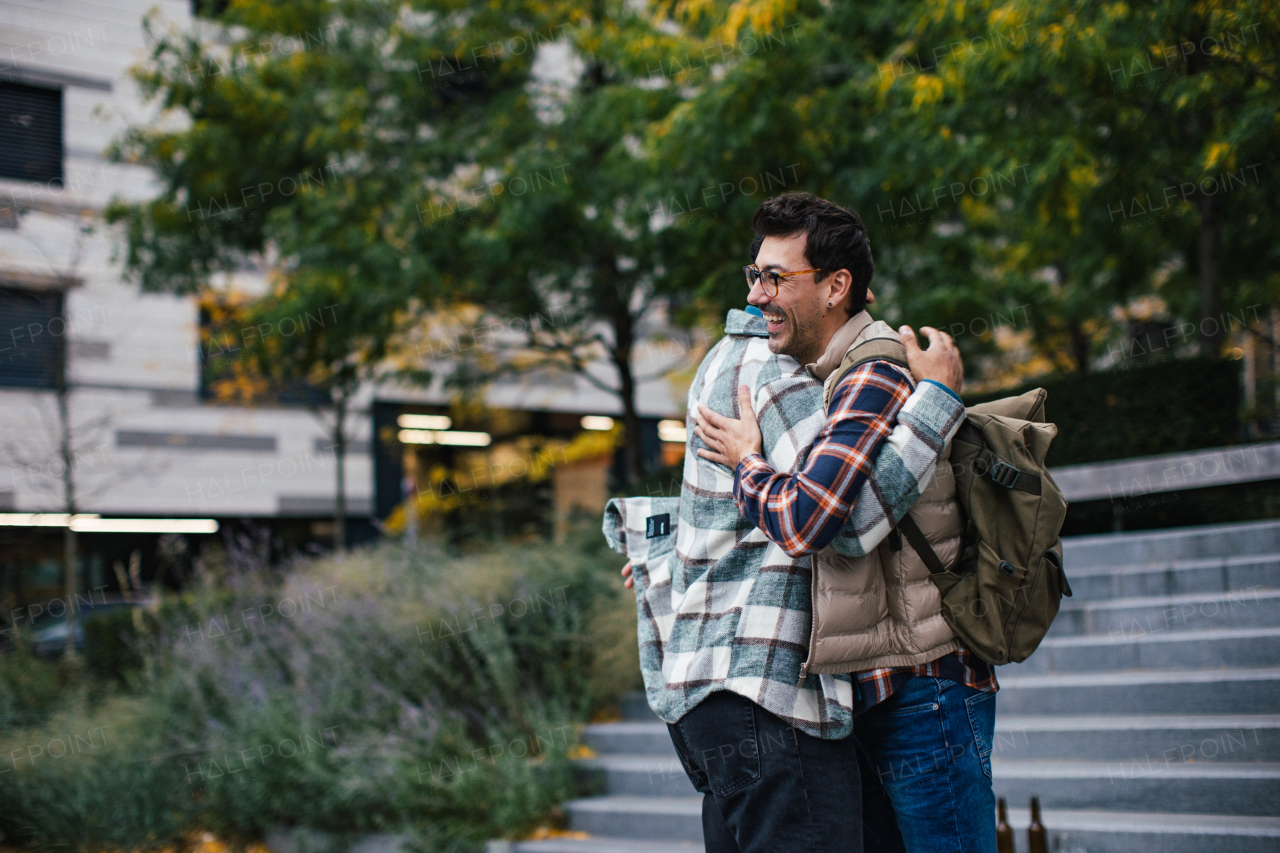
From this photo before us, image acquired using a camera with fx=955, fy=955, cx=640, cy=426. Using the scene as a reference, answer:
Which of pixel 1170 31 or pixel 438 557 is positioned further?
pixel 438 557

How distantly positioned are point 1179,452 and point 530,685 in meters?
5.03

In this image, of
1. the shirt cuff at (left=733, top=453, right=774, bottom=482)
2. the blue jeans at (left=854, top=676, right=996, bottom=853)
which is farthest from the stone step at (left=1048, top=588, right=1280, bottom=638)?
the shirt cuff at (left=733, top=453, right=774, bottom=482)

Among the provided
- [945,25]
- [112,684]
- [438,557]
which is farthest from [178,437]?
[945,25]

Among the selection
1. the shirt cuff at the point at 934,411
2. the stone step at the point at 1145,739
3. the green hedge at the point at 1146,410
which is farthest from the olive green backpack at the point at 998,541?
the green hedge at the point at 1146,410

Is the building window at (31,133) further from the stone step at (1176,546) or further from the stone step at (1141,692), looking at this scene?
the stone step at (1141,692)

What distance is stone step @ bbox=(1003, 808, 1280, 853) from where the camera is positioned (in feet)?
11.1

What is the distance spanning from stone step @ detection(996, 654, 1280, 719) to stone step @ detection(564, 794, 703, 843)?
1.66 metres

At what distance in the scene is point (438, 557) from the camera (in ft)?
25.0

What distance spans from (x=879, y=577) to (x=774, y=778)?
0.46m

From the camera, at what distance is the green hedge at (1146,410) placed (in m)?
7.04

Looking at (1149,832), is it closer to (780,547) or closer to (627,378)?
(780,547)

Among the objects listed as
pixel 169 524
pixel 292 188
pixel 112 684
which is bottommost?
pixel 112 684

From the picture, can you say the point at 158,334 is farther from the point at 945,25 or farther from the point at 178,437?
the point at 945,25

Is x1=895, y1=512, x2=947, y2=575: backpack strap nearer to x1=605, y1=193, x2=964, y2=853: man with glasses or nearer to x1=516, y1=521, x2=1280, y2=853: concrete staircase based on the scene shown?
x1=605, y1=193, x2=964, y2=853: man with glasses
